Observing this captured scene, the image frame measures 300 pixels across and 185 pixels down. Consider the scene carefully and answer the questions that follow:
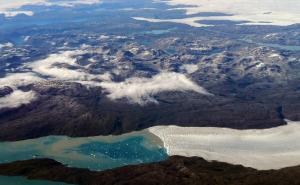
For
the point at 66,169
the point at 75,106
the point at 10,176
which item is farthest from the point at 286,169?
the point at 75,106

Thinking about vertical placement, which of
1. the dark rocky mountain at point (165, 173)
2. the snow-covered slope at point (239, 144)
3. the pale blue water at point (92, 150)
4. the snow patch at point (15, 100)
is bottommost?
the snow patch at point (15, 100)

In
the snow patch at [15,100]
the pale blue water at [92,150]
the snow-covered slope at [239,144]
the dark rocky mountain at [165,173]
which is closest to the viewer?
the dark rocky mountain at [165,173]

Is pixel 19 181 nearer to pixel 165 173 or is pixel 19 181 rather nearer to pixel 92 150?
pixel 92 150

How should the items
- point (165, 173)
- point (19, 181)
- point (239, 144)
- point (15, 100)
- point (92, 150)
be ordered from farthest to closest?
1. point (15, 100)
2. point (239, 144)
3. point (92, 150)
4. point (19, 181)
5. point (165, 173)

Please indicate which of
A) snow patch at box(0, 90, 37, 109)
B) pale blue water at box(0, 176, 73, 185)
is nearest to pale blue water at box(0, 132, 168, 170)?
pale blue water at box(0, 176, 73, 185)

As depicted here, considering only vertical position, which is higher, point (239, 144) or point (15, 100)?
point (239, 144)

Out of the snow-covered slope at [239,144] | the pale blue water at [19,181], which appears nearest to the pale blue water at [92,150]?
the snow-covered slope at [239,144]

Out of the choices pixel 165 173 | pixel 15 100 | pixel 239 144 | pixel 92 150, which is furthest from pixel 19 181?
pixel 15 100

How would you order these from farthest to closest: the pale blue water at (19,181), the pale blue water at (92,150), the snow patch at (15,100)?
the snow patch at (15,100)
the pale blue water at (92,150)
the pale blue water at (19,181)

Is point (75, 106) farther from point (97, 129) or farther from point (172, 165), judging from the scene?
point (172, 165)

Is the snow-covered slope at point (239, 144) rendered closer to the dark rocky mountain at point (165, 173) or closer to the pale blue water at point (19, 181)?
the dark rocky mountain at point (165, 173)
